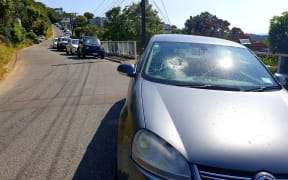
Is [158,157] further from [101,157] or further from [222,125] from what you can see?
[101,157]

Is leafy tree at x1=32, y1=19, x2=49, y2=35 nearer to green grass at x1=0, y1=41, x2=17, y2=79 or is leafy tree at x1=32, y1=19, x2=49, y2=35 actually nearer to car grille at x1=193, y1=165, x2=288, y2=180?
green grass at x1=0, y1=41, x2=17, y2=79

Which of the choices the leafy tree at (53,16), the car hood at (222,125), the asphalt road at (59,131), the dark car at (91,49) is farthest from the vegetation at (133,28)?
the leafy tree at (53,16)

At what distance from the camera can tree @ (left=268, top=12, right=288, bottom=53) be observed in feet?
45.0

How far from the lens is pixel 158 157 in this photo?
1854mm

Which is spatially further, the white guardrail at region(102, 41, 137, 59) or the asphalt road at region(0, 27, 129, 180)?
the white guardrail at region(102, 41, 137, 59)

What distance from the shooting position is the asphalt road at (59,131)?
10.8 feet

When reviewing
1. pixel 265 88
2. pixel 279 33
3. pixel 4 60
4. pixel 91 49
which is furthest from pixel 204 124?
pixel 91 49

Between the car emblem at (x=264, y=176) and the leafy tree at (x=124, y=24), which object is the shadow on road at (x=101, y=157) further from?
the leafy tree at (x=124, y=24)

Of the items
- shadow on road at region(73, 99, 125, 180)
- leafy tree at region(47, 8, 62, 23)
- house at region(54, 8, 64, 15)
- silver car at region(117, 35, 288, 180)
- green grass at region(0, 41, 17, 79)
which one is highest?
house at region(54, 8, 64, 15)

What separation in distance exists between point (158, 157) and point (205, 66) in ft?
5.44

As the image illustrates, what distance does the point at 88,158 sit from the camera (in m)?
3.56

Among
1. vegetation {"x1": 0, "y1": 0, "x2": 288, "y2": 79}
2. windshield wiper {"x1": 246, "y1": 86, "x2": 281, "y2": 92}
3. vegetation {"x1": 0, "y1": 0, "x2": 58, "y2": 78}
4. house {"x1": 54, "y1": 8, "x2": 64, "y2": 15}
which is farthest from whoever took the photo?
house {"x1": 54, "y1": 8, "x2": 64, "y2": 15}

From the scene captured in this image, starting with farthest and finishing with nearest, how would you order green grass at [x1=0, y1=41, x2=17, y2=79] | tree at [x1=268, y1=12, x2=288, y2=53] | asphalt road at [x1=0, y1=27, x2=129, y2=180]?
tree at [x1=268, y1=12, x2=288, y2=53] < green grass at [x1=0, y1=41, x2=17, y2=79] < asphalt road at [x1=0, y1=27, x2=129, y2=180]

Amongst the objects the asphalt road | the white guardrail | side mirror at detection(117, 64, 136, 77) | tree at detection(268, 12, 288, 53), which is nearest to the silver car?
side mirror at detection(117, 64, 136, 77)
